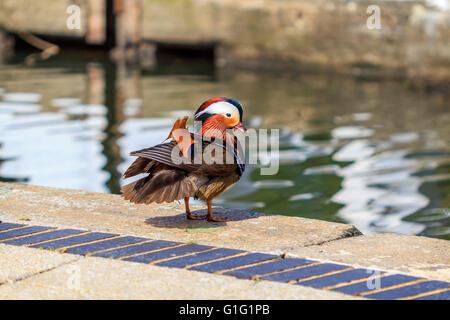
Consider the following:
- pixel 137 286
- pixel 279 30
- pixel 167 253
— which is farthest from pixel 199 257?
pixel 279 30

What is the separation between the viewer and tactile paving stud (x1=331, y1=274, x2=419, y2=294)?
2999 mm

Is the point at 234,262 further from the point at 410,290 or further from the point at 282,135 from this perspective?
the point at 282,135

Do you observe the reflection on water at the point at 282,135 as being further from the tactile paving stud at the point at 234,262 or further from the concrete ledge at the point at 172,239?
the tactile paving stud at the point at 234,262

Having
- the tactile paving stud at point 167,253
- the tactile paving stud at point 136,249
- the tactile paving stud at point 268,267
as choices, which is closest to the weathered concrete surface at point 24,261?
the tactile paving stud at point 136,249

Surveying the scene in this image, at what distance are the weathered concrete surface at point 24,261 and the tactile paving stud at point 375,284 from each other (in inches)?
46.3

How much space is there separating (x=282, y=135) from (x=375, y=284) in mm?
5982

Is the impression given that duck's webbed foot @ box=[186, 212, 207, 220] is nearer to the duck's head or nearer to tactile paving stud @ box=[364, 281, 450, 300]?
the duck's head

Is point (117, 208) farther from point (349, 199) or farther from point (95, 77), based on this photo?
point (95, 77)

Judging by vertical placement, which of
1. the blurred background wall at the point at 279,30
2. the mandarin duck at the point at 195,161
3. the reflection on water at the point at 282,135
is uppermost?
the blurred background wall at the point at 279,30

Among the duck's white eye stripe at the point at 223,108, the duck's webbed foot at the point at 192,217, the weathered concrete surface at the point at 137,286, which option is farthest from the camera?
the duck's webbed foot at the point at 192,217

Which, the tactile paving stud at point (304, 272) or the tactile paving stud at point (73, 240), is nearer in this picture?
the tactile paving stud at point (304, 272)

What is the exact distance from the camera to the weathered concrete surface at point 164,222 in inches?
147

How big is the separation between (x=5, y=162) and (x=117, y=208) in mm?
3404

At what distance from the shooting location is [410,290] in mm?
3029
